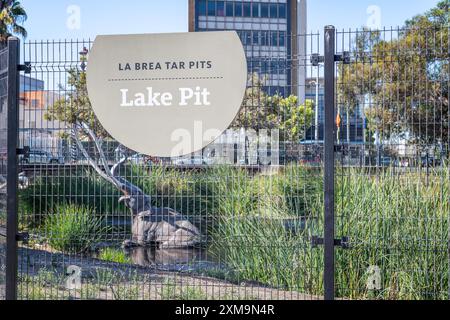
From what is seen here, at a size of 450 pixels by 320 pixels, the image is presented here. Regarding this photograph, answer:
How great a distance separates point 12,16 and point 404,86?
28.0 metres

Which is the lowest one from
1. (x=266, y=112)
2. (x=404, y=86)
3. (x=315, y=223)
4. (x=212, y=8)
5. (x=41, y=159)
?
(x=315, y=223)

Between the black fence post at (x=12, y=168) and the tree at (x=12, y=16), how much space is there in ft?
81.8

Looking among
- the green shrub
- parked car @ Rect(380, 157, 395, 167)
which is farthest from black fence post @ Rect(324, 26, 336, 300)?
the green shrub

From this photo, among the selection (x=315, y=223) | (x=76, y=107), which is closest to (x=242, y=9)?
(x=315, y=223)

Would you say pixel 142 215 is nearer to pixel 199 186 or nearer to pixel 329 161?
pixel 199 186

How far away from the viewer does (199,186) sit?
7238mm

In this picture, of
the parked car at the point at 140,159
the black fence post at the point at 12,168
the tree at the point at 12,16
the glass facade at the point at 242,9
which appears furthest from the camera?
the glass facade at the point at 242,9

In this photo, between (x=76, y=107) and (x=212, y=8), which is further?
(x=212, y=8)

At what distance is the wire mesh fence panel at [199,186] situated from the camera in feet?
22.1

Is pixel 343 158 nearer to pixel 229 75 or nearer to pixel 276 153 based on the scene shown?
pixel 276 153

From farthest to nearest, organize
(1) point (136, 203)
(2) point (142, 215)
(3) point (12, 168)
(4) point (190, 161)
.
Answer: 1. (1) point (136, 203)
2. (2) point (142, 215)
3. (4) point (190, 161)
4. (3) point (12, 168)

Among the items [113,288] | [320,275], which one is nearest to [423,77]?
[320,275]

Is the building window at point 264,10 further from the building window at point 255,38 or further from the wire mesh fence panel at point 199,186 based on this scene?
the building window at point 255,38

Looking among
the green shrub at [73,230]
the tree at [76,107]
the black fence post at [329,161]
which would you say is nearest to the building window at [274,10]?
the green shrub at [73,230]
